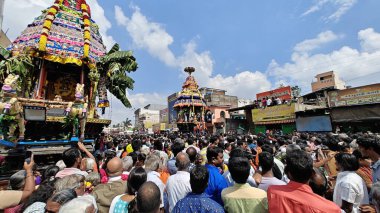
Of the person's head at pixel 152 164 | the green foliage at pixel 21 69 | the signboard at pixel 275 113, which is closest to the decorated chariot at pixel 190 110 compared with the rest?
the signboard at pixel 275 113

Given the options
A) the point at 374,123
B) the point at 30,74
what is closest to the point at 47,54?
the point at 30,74

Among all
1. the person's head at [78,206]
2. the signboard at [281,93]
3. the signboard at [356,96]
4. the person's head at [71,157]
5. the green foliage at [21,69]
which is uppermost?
the signboard at [281,93]

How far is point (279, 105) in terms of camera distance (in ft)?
68.9

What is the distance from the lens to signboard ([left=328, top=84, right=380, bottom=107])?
1466 cm

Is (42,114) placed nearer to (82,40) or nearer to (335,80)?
(82,40)

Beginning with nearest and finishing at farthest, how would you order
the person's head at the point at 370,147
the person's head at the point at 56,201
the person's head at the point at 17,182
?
the person's head at the point at 56,201, the person's head at the point at 17,182, the person's head at the point at 370,147

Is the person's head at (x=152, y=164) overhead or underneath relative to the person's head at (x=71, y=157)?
underneath

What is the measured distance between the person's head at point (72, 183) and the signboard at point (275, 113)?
20292 millimetres

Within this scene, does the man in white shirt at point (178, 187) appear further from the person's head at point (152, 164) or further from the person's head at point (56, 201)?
the person's head at point (56, 201)

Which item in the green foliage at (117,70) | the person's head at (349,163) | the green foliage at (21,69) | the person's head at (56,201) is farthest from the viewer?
the green foliage at (117,70)

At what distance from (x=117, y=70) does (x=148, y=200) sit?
13349 mm

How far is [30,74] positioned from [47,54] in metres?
1.85

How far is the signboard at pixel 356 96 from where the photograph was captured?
1466 cm

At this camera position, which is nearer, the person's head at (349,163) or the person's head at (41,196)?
the person's head at (41,196)
